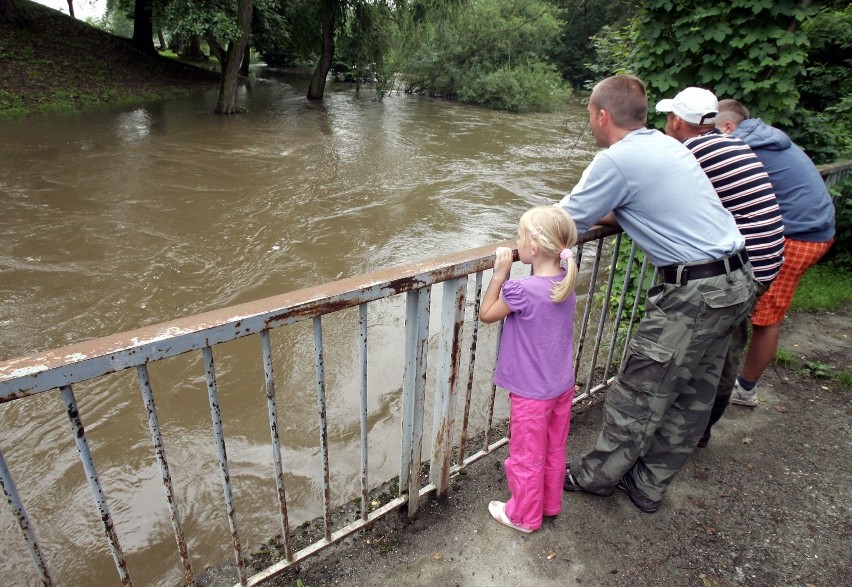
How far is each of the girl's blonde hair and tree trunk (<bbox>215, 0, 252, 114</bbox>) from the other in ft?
59.7

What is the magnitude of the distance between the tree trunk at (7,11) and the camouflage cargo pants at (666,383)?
87.6 feet

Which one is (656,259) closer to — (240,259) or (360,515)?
(360,515)

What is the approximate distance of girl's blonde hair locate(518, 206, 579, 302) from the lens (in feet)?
6.89

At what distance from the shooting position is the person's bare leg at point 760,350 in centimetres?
327

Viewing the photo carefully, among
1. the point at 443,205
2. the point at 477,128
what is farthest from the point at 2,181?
the point at 477,128

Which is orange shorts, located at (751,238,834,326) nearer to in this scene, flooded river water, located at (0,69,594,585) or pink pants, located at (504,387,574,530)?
pink pants, located at (504,387,574,530)

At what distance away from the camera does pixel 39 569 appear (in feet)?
4.99

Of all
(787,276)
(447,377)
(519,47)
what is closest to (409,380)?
(447,377)

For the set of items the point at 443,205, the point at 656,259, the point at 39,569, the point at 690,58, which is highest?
the point at 690,58

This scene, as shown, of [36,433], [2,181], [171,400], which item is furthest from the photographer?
[2,181]

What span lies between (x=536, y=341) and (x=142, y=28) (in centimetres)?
2991

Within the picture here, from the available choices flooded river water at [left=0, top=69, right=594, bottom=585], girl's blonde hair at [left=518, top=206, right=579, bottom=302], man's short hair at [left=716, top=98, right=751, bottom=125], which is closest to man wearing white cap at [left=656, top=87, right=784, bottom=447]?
man's short hair at [left=716, top=98, right=751, bottom=125]

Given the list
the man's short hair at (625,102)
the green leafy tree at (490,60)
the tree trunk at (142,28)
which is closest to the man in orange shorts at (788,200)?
the man's short hair at (625,102)

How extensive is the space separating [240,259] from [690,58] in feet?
20.2
